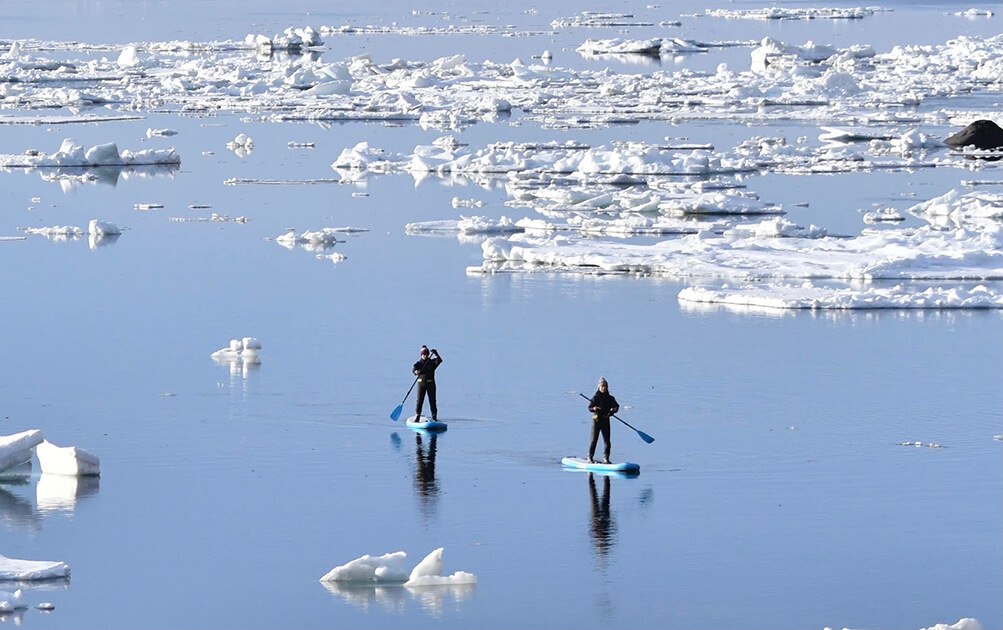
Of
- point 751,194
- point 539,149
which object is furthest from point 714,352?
point 539,149

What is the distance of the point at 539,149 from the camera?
107 feet

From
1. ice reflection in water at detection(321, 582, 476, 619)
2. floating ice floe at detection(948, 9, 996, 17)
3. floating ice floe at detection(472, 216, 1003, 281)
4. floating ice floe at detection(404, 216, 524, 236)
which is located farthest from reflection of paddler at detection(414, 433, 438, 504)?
floating ice floe at detection(948, 9, 996, 17)

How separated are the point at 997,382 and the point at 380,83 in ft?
99.7

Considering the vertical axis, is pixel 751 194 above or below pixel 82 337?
above

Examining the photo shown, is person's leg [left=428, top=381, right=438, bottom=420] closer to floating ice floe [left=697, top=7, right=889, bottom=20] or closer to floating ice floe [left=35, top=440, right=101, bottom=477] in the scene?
floating ice floe [left=35, top=440, right=101, bottom=477]

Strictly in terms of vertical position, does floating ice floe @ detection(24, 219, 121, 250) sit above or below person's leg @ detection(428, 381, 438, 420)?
above

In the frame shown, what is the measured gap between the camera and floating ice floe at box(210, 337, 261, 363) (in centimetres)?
1711

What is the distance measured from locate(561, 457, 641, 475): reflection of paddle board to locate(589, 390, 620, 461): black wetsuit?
0.08 m

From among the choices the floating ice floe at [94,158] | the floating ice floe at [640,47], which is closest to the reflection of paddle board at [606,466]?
the floating ice floe at [94,158]

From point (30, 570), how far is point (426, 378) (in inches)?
178

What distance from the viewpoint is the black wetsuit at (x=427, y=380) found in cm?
1427

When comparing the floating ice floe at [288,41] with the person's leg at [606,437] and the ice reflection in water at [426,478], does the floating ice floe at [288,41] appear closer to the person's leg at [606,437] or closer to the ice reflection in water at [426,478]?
the ice reflection in water at [426,478]

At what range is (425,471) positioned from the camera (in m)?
13.3

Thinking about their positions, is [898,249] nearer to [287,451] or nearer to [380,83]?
[287,451]
